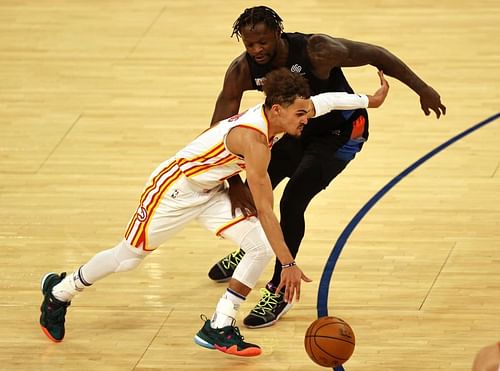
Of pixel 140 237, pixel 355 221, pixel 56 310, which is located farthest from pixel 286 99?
pixel 355 221

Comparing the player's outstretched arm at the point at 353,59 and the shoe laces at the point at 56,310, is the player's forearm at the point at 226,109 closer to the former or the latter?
the player's outstretched arm at the point at 353,59

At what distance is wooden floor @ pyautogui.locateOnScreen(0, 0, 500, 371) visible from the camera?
6.56 metres

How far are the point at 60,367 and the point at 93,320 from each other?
55 centimetres

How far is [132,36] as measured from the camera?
37.8 feet

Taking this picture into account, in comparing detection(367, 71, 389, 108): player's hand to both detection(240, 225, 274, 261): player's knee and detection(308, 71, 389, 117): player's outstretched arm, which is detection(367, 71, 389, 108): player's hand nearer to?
detection(308, 71, 389, 117): player's outstretched arm

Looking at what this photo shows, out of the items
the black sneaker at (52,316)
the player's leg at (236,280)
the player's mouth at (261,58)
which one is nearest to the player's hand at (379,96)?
the player's mouth at (261,58)

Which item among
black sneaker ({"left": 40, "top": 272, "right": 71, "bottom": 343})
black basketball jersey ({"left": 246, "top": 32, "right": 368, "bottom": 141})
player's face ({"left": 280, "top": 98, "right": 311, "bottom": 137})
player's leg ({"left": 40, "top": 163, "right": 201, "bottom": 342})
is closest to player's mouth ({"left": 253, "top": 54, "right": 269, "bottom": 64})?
black basketball jersey ({"left": 246, "top": 32, "right": 368, "bottom": 141})

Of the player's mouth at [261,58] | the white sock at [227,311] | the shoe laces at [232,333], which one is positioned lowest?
the shoe laces at [232,333]

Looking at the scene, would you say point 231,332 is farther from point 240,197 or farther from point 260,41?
point 260,41

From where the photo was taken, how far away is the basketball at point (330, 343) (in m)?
5.87

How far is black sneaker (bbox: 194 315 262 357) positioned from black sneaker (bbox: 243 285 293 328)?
40cm

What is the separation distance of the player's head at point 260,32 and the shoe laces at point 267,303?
1444mm

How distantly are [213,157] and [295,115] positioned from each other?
0.56 meters

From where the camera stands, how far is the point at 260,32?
20.3 feet
